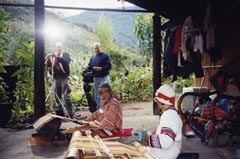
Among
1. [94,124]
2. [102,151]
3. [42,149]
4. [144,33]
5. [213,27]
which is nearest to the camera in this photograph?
[102,151]

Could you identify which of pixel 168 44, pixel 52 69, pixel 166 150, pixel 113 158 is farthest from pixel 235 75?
pixel 52 69

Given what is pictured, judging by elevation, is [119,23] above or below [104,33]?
above

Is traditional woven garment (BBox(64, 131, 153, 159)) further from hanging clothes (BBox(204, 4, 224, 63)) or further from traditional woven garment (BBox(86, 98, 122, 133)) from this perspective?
hanging clothes (BBox(204, 4, 224, 63))

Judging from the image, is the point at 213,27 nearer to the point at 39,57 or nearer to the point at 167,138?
the point at 39,57

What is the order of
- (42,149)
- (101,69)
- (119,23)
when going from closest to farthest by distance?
(42,149)
(101,69)
(119,23)

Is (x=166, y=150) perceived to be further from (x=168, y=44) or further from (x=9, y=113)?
(x=9, y=113)

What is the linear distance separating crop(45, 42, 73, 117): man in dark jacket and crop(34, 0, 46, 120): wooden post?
1044 mm

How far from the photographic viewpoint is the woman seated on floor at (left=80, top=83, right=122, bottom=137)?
4352mm

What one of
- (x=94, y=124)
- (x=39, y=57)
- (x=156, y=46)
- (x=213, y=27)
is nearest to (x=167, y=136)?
(x=94, y=124)

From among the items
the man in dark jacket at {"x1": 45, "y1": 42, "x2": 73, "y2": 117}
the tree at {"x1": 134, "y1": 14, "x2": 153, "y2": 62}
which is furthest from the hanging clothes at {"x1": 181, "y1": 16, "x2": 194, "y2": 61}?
the tree at {"x1": 134, "y1": 14, "x2": 153, "y2": 62}

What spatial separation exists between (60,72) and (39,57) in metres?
1.31

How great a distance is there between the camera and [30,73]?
711cm

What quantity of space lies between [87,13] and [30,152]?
72.5ft

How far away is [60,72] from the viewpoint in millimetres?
6988
